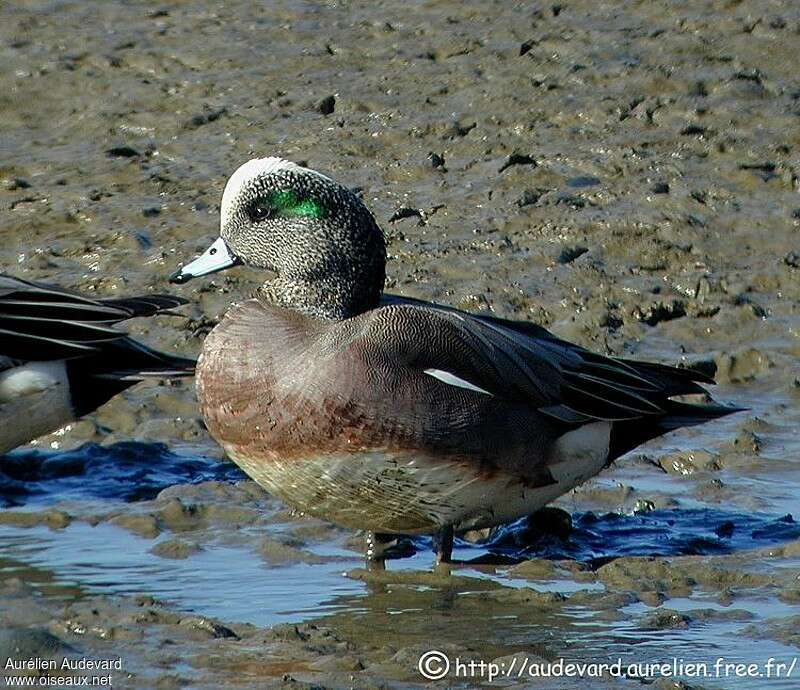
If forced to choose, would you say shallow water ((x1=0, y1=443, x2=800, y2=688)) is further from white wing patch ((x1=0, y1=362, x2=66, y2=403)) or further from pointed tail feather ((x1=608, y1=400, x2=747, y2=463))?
white wing patch ((x1=0, y1=362, x2=66, y2=403))

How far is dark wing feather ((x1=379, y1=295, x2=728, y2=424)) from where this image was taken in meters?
5.18

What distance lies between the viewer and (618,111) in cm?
836

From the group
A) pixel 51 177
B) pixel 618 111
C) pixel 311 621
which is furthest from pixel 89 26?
pixel 311 621

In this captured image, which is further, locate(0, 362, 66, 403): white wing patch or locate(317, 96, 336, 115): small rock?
locate(317, 96, 336, 115): small rock

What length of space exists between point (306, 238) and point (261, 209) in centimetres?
17

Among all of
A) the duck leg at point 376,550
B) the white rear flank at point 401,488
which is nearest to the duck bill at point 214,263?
the white rear flank at point 401,488

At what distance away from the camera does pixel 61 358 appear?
605cm

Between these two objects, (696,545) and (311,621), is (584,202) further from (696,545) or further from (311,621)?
(311,621)

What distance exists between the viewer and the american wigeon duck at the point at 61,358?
5961 millimetres

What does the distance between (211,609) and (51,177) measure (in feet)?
12.7

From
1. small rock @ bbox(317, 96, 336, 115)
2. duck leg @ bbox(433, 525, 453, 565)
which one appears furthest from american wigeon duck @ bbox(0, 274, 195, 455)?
small rock @ bbox(317, 96, 336, 115)

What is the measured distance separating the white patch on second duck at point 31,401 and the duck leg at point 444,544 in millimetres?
1508

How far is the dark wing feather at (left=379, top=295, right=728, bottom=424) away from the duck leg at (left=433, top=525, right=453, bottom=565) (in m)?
0.44

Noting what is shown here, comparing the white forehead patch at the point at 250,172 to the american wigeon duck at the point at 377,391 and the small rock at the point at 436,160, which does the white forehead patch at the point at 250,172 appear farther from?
the small rock at the point at 436,160
